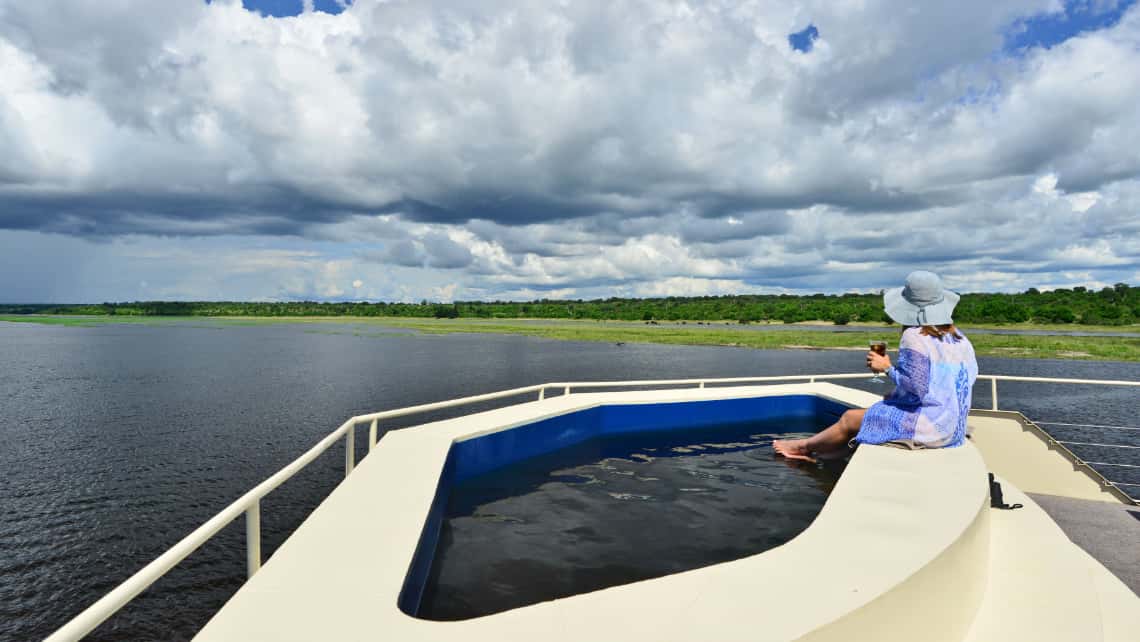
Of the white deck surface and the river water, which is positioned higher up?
the white deck surface

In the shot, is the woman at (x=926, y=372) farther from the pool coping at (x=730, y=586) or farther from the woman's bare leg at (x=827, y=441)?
the pool coping at (x=730, y=586)

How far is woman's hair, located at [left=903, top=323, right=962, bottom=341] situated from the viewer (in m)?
5.88

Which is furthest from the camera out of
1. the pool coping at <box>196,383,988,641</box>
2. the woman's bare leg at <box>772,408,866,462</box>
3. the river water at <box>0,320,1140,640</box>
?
the river water at <box>0,320,1140,640</box>

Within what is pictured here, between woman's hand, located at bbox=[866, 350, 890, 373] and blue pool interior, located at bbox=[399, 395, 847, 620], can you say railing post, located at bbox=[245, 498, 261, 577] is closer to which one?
blue pool interior, located at bbox=[399, 395, 847, 620]

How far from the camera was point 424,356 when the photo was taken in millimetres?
52094

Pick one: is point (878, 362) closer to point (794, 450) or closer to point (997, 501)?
point (997, 501)

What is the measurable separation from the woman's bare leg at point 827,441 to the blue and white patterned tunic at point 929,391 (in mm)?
726

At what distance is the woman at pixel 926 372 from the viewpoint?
228 inches

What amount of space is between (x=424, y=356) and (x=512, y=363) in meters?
9.19

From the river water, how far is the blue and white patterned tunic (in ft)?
17.0

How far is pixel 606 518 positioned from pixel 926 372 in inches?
137

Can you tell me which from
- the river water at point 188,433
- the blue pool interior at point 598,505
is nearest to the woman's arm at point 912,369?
the blue pool interior at point 598,505

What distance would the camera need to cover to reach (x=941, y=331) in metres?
5.94

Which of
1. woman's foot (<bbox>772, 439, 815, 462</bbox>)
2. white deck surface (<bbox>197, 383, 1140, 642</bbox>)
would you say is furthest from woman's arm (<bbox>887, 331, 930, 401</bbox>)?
woman's foot (<bbox>772, 439, 815, 462</bbox>)
